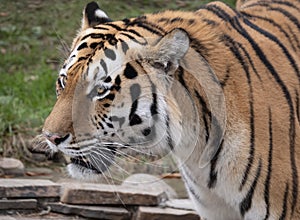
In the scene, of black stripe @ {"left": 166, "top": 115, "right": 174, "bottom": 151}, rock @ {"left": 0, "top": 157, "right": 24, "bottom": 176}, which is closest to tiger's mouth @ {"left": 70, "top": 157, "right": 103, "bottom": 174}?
black stripe @ {"left": 166, "top": 115, "right": 174, "bottom": 151}

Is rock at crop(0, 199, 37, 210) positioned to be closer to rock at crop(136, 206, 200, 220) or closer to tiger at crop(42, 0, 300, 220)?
rock at crop(136, 206, 200, 220)

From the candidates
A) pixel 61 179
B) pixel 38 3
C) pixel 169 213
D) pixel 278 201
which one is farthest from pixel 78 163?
pixel 38 3

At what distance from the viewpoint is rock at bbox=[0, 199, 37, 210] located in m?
5.07

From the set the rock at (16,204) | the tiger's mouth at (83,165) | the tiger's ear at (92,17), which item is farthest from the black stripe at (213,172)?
the rock at (16,204)

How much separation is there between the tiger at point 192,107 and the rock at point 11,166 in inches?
103

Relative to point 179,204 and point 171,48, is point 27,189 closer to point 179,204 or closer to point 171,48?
point 179,204

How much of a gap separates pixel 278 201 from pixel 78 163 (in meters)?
0.87

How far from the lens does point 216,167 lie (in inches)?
142

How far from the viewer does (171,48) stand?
11.3ft

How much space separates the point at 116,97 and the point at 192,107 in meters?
0.32

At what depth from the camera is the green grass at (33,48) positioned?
22.3 ft

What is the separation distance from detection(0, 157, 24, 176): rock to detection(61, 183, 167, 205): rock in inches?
42.2

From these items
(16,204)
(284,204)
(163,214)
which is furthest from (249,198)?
(16,204)

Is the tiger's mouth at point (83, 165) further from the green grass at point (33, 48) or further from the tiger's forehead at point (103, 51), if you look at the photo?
the green grass at point (33, 48)
